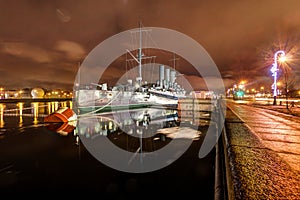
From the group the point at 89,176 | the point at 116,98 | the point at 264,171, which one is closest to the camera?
the point at 264,171

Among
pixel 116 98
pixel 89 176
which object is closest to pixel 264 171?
pixel 89 176

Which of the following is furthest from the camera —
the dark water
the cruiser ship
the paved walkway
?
the cruiser ship

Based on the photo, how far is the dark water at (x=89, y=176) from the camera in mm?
4918

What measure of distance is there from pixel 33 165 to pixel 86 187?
301 cm

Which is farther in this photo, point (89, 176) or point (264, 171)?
point (89, 176)

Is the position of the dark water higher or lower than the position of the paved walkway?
lower

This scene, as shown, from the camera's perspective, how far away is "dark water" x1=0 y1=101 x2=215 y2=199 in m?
4.92

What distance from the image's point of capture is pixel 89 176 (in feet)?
19.0

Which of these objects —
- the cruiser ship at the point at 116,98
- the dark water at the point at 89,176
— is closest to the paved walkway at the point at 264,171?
the dark water at the point at 89,176

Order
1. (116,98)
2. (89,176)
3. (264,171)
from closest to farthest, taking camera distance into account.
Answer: (264,171) < (89,176) < (116,98)

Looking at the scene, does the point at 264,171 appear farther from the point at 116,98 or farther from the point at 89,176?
the point at 116,98

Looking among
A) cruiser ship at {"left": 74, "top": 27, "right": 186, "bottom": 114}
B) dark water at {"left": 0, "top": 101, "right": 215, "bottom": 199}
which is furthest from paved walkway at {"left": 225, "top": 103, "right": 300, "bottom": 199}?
cruiser ship at {"left": 74, "top": 27, "right": 186, "bottom": 114}

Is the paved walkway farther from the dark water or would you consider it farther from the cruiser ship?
the cruiser ship

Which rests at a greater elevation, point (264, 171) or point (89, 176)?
point (264, 171)
